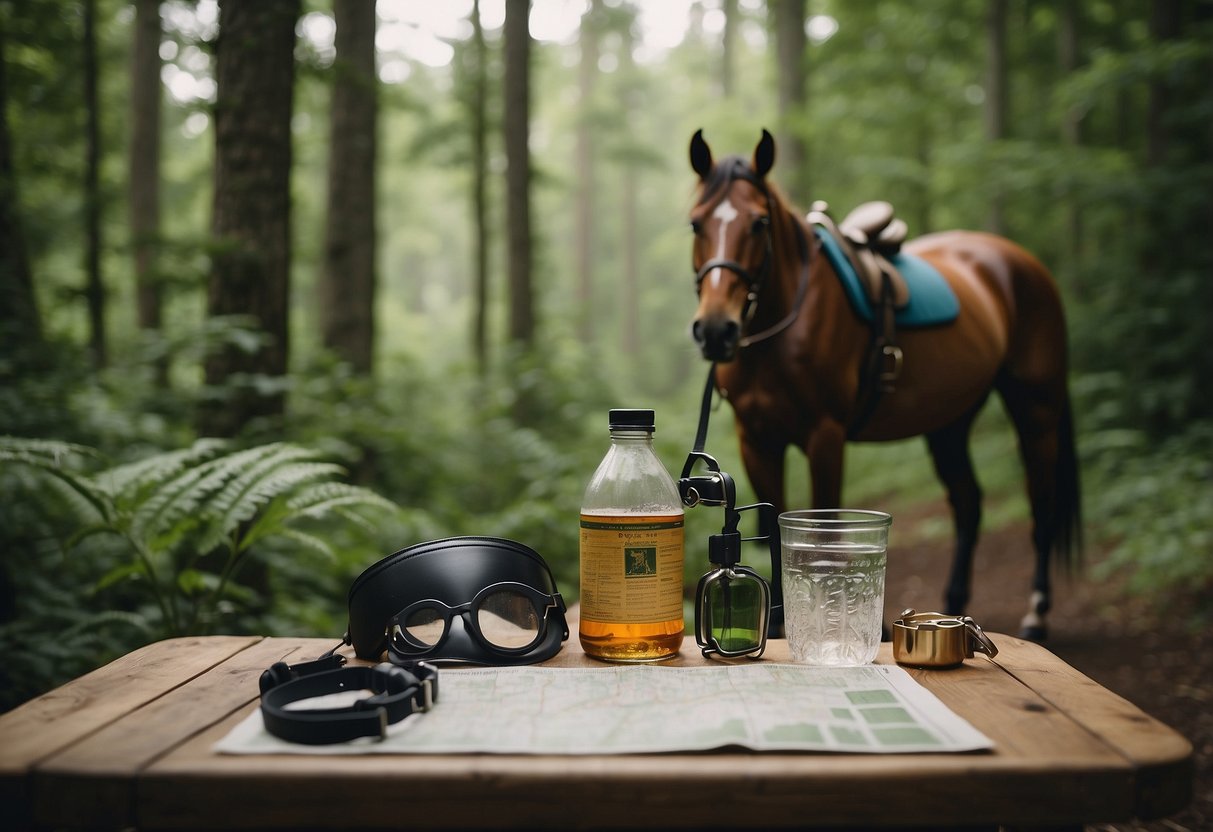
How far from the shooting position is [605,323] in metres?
33.7

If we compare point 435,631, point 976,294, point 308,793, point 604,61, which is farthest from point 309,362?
point 604,61

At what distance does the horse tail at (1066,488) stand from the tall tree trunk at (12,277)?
6052 mm

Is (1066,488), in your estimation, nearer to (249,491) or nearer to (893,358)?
(893,358)

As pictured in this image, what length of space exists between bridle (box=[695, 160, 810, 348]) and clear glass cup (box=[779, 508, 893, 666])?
1.25 m

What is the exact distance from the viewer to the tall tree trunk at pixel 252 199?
3.86 metres

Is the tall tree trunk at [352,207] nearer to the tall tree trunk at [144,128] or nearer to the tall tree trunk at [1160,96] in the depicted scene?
the tall tree trunk at [144,128]

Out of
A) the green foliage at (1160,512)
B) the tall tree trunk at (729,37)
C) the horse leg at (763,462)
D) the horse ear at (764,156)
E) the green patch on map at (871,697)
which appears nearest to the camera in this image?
the green patch on map at (871,697)

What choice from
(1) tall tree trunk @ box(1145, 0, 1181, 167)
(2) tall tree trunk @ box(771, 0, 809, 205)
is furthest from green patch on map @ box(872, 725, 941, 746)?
(2) tall tree trunk @ box(771, 0, 809, 205)

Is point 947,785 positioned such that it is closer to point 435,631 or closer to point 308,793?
point 308,793

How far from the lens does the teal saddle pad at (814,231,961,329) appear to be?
3.35m

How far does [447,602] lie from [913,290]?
292cm

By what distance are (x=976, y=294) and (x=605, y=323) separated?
97.7 feet

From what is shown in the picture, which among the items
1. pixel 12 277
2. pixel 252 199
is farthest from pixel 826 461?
pixel 12 277

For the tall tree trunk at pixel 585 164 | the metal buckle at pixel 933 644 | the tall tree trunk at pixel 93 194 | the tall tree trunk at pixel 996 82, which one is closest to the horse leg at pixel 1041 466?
the metal buckle at pixel 933 644
